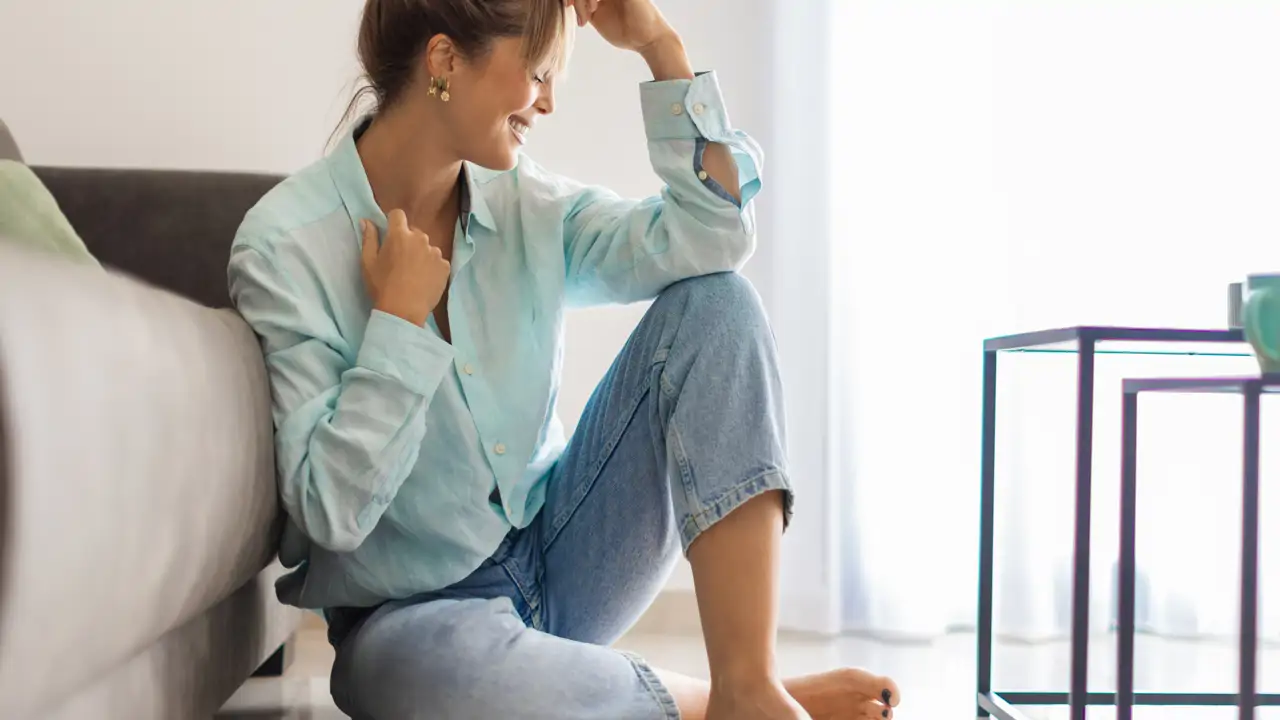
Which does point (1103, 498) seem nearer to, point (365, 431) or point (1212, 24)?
point (1212, 24)

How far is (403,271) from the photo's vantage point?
3.81 feet

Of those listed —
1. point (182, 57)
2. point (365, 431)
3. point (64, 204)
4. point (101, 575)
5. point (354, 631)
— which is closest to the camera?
point (101, 575)

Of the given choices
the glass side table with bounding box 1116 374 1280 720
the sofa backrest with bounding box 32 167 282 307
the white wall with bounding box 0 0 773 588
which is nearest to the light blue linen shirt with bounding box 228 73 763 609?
the glass side table with bounding box 1116 374 1280 720

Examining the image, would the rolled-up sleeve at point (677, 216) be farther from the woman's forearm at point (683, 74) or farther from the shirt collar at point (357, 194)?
the shirt collar at point (357, 194)

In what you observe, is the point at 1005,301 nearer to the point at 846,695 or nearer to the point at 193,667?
the point at 846,695

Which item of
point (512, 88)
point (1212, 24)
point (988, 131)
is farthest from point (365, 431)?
point (1212, 24)

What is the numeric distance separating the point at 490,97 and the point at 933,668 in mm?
1474

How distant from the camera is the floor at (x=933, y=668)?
1.80 m

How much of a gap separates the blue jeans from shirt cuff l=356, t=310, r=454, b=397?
7.9 inches

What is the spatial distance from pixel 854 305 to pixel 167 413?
2.00m

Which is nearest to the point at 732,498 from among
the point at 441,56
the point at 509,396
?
the point at 509,396

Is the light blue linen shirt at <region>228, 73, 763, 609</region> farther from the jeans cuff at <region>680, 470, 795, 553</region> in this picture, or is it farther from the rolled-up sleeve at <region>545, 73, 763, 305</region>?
the jeans cuff at <region>680, 470, 795, 553</region>

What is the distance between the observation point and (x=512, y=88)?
126 cm

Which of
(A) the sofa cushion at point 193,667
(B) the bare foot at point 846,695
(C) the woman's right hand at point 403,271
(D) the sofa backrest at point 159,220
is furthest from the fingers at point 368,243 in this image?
(D) the sofa backrest at point 159,220
